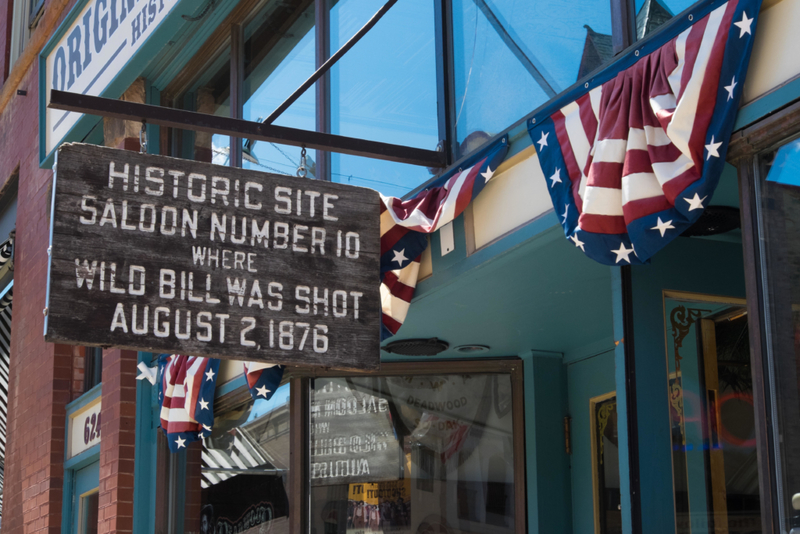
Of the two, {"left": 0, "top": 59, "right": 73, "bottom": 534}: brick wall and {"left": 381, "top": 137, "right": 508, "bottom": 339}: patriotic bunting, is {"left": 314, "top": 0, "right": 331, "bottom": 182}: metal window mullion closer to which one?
{"left": 381, "top": 137, "right": 508, "bottom": 339}: patriotic bunting

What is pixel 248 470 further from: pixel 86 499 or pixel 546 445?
pixel 86 499

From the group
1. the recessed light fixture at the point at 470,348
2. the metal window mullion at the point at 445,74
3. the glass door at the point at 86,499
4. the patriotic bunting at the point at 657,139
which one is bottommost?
the glass door at the point at 86,499

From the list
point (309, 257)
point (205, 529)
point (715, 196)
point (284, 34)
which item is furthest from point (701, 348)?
point (205, 529)

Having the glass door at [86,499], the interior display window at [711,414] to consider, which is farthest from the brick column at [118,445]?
the interior display window at [711,414]

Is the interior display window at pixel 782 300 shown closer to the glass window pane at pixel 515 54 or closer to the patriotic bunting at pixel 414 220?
Answer: the glass window pane at pixel 515 54

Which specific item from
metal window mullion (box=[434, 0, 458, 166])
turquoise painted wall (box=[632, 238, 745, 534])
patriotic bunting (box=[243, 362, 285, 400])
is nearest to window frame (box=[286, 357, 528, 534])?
patriotic bunting (box=[243, 362, 285, 400])

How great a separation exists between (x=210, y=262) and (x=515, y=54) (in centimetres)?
178

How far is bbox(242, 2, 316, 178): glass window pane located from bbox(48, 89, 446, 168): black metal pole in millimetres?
1657

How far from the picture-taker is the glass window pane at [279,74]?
634cm

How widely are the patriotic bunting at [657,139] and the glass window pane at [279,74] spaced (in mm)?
2797

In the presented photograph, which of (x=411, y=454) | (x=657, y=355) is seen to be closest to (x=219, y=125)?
(x=657, y=355)

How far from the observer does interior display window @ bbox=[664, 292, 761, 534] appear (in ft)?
12.8

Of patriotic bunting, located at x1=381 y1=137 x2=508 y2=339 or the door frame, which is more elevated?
patriotic bunting, located at x1=381 y1=137 x2=508 y2=339

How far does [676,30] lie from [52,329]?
2.47 m
